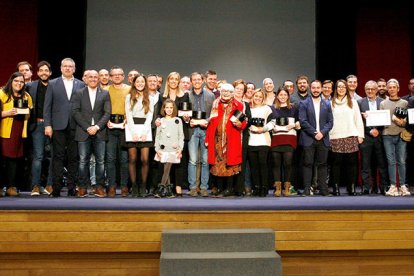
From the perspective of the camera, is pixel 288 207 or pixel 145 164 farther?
pixel 145 164

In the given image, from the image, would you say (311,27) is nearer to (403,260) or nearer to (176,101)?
(176,101)

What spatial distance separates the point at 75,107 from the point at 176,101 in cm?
106

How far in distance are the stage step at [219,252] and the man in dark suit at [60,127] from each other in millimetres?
1616

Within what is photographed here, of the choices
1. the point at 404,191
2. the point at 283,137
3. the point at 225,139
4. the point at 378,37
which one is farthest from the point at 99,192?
the point at 378,37

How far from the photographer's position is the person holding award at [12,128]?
189 inches

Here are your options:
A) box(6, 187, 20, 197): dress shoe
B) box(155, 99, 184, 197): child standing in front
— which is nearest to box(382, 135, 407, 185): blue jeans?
box(155, 99, 184, 197): child standing in front

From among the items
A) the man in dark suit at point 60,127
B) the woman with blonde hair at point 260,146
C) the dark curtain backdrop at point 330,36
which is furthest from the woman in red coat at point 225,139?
the dark curtain backdrop at point 330,36

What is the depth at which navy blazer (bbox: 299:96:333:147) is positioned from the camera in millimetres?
5062

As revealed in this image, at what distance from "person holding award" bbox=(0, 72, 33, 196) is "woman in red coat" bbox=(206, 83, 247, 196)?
1.95 metres

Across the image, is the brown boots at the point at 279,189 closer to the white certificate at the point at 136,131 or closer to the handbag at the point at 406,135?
the handbag at the point at 406,135

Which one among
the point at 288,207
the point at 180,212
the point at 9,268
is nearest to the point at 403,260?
the point at 288,207

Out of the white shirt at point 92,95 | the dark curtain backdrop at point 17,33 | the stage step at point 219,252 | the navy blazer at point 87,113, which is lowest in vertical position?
the stage step at point 219,252

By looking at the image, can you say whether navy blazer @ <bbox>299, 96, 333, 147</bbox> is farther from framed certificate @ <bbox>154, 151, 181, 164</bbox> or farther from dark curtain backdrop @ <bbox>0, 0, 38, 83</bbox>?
dark curtain backdrop @ <bbox>0, 0, 38, 83</bbox>

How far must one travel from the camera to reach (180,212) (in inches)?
153
